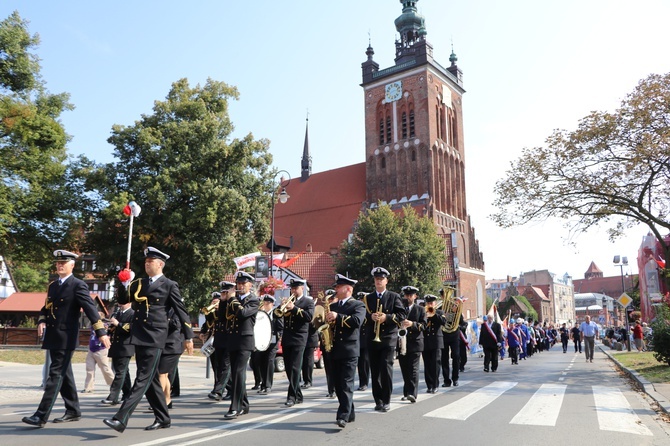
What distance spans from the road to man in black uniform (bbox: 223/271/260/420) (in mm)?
220

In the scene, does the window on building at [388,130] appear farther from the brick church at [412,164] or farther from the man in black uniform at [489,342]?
the man in black uniform at [489,342]

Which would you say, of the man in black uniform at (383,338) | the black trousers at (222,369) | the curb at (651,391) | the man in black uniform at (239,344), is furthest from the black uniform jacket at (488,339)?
the man in black uniform at (239,344)

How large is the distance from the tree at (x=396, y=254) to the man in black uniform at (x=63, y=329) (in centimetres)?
3485

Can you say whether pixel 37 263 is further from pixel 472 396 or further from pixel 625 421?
pixel 625 421

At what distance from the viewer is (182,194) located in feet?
87.0

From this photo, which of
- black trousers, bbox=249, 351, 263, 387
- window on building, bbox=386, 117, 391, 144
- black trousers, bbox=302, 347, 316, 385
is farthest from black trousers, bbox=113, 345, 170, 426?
window on building, bbox=386, 117, 391, 144

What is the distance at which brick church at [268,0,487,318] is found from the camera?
5928 cm

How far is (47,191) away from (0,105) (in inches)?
170

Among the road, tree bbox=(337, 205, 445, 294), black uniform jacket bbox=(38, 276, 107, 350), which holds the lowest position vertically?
the road

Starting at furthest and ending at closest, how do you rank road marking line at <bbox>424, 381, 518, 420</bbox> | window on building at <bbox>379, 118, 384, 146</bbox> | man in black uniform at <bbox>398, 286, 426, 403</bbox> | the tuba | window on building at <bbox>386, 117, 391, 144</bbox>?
window on building at <bbox>379, 118, 384, 146</bbox> < window on building at <bbox>386, 117, 391, 144</bbox> < the tuba < man in black uniform at <bbox>398, 286, 426, 403</bbox> < road marking line at <bbox>424, 381, 518, 420</bbox>

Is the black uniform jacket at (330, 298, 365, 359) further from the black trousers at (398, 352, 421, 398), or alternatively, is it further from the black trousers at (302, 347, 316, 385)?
the black trousers at (302, 347, 316, 385)

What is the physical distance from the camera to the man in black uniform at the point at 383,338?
7934 millimetres

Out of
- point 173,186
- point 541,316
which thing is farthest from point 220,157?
point 541,316

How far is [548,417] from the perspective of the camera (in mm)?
7672
